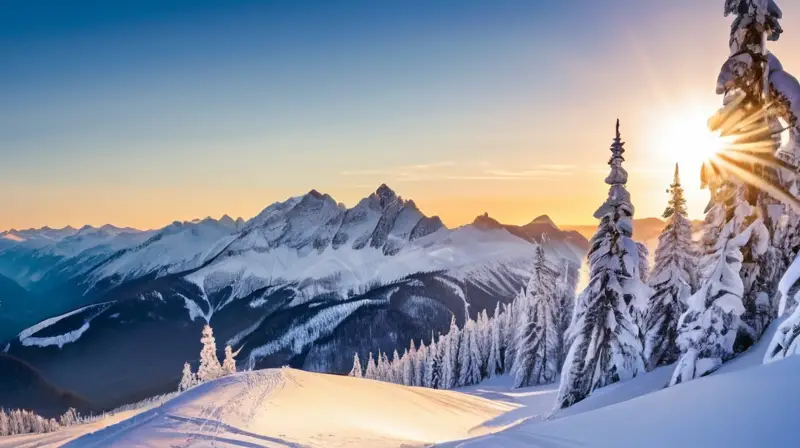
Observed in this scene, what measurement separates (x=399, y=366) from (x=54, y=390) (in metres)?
166

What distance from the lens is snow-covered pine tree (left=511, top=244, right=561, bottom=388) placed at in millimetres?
52906

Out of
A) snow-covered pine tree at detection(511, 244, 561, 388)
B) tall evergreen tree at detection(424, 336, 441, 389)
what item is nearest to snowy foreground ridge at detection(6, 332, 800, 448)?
snow-covered pine tree at detection(511, 244, 561, 388)

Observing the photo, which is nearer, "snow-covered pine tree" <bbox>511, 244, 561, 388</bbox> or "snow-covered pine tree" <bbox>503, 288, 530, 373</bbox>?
"snow-covered pine tree" <bbox>511, 244, 561, 388</bbox>

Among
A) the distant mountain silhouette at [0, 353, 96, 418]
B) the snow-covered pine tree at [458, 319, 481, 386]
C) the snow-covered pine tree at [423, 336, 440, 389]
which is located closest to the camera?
the snow-covered pine tree at [458, 319, 481, 386]

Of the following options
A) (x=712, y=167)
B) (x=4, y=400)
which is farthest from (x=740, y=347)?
(x=4, y=400)

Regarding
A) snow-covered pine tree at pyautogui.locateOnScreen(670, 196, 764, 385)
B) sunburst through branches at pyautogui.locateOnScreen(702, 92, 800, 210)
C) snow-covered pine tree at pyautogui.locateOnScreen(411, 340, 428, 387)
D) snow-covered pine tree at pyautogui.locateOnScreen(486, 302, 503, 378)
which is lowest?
snow-covered pine tree at pyautogui.locateOnScreen(411, 340, 428, 387)

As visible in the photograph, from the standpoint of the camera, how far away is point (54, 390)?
184m

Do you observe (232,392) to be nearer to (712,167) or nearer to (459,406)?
(459,406)

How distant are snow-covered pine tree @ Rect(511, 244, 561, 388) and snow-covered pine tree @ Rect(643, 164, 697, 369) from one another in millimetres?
19918

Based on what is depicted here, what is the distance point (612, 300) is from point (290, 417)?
1421cm

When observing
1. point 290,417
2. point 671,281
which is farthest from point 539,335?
point 290,417

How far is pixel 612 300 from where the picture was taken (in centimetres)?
2211

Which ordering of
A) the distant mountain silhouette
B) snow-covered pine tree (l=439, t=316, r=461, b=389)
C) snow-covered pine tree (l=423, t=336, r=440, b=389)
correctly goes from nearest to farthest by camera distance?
snow-covered pine tree (l=439, t=316, r=461, b=389) < snow-covered pine tree (l=423, t=336, r=440, b=389) < the distant mountain silhouette

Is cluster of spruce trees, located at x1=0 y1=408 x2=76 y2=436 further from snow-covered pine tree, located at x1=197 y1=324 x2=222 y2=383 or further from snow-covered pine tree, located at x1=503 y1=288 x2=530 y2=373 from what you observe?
snow-covered pine tree, located at x1=503 y1=288 x2=530 y2=373
